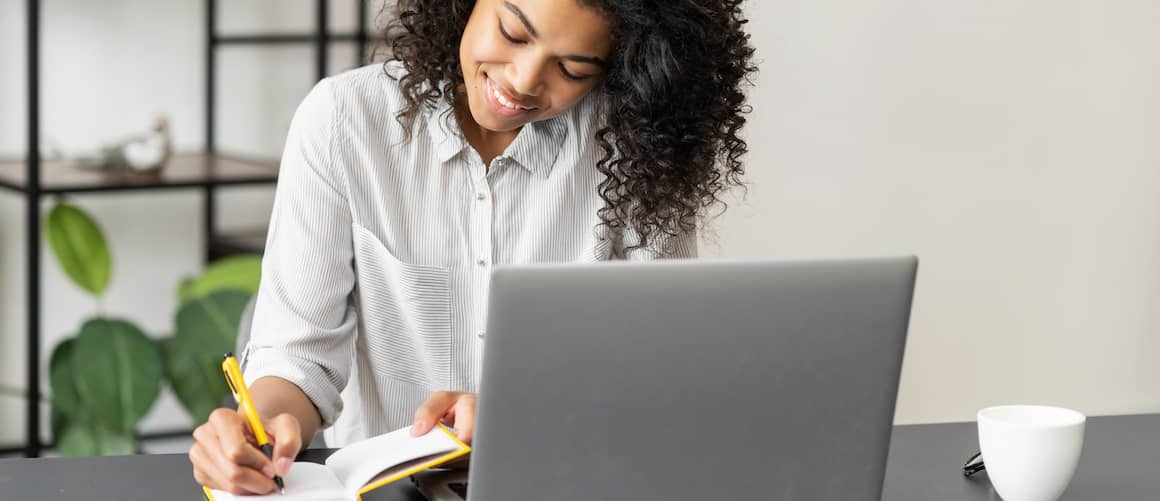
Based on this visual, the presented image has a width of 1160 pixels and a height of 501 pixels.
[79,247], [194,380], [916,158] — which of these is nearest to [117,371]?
[194,380]

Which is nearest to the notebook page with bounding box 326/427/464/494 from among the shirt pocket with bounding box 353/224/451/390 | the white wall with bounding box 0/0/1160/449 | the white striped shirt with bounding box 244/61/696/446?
the white striped shirt with bounding box 244/61/696/446

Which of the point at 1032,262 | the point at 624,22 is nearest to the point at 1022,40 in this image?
the point at 1032,262

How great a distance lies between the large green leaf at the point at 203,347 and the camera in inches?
105

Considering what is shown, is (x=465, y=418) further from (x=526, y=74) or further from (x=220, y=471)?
(x=526, y=74)

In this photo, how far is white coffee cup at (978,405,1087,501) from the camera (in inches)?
48.1

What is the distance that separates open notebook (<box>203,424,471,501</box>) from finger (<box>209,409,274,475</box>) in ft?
0.10

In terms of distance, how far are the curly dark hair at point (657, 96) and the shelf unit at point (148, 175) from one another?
1.11 metres

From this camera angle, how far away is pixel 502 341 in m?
0.94

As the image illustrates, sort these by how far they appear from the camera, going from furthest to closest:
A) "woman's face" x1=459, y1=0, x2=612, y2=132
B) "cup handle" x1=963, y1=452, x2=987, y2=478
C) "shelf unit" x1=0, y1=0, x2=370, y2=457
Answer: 1. "shelf unit" x1=0, y1=0, x2=370, y2=457
2. "woman's face" x1=459, y1=0, x2=612, y2=132
3. "cup handle" x1=963, y1=452, x2=987, y2=478

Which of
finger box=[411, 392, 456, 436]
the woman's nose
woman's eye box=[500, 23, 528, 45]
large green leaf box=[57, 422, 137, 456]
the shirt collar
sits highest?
woman's eye box=[500, 23, 528, 45]

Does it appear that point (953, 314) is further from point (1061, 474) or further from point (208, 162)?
point (1061, 474)

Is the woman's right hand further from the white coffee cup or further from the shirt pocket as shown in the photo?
the white coffee cup

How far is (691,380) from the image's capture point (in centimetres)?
100

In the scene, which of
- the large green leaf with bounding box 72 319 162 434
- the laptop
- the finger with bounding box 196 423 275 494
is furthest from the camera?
the large green leaf with bounding box 72 319 162 434
